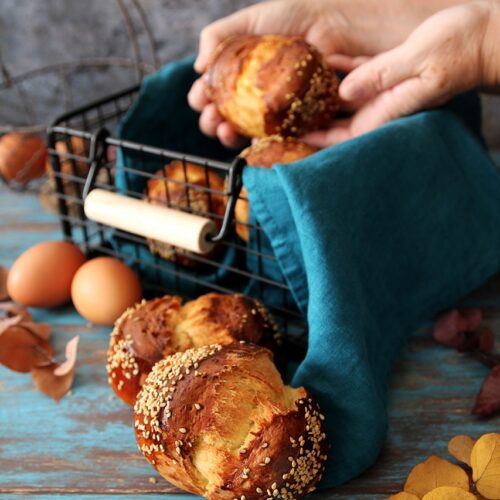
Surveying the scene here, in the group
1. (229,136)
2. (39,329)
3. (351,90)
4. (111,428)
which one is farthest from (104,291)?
(351,90)

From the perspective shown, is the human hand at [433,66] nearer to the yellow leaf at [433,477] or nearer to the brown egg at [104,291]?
the brown egg at [104,291]

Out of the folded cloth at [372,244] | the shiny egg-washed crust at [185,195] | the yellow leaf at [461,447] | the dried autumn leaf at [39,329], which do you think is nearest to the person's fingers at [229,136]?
the shiny egg-washed crust at [185,195]

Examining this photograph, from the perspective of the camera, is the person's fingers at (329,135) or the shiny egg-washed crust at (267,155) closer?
the shiny egg-washed crust at (267,155)

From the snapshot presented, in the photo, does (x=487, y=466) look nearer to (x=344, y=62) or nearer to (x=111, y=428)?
(x=111, y=428)

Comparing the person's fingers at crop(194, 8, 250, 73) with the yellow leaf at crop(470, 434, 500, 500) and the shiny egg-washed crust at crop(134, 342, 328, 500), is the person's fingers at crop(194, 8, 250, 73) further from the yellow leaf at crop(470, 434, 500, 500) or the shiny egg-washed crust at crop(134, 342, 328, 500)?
the yellow leaf at crop(470, 434, 500, 500)

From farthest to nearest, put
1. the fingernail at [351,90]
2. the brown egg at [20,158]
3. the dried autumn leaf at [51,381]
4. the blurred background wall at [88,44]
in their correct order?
the blurred background wall at [88,44]
the brown egg at [20,158]
the fingernail at [351,90]
the dried autumn leaf at [51,381]

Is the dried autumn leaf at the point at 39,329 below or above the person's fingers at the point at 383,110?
below
